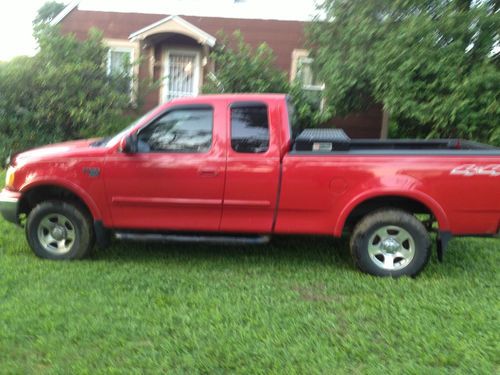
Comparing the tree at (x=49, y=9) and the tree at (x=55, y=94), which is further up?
the tree at (x=49, y=9)

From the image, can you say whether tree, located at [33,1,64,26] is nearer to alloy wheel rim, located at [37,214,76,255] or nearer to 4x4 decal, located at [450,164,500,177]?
alloy wheel rim, located at [37,214,76,255]

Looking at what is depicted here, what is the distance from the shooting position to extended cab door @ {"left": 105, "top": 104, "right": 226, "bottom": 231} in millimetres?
4656

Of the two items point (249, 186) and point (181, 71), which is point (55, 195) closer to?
point (249, 186)

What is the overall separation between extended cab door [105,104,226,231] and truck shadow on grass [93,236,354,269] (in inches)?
22.4

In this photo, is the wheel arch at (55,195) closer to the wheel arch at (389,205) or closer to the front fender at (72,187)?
the front fender at (72,187)

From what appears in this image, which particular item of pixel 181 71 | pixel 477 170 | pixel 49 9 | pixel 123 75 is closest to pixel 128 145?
pixel 477 170

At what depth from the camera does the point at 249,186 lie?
461cm

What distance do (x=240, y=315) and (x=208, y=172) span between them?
1468 mm

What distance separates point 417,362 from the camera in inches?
123

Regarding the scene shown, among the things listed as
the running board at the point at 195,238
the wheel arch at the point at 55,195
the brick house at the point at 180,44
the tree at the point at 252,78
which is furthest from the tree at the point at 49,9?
the running board at the point at 195,238

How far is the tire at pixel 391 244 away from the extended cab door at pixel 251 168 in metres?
0.89

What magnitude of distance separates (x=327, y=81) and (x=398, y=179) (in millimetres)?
5952

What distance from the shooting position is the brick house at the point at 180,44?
12875mm

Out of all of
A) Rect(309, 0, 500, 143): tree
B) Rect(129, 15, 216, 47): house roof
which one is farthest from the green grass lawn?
Rect(129, 15, 216, 47): house roof
